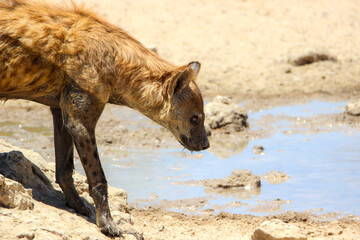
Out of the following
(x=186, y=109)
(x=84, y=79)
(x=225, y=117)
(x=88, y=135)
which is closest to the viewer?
(x=84, y=79)

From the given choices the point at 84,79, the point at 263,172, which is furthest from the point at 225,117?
the point at 84,79

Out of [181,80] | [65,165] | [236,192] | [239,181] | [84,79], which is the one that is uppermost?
[181,80]

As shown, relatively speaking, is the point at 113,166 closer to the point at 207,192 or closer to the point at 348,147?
the point at 207,192

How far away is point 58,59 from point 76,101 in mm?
393

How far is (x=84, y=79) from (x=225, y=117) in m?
6.80

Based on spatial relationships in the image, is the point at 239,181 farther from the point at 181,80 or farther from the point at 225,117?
the point at 225,117

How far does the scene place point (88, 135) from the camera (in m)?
5.62

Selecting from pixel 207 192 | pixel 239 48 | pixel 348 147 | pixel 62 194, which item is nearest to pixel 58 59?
pixel 62 194

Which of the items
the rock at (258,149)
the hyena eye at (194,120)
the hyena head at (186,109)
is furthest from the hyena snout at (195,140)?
the rock at (258,149)

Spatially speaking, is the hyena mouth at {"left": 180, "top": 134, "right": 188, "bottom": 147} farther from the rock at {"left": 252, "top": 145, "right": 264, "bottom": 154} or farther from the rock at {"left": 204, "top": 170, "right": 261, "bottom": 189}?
the rock at {"left": 252, "top": 145, "right": 264, "bottom": 154}

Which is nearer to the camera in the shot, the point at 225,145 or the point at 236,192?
the point at 236,192

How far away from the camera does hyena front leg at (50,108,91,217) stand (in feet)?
20.0

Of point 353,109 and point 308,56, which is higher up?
point 308,56

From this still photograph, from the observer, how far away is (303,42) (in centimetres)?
2017
